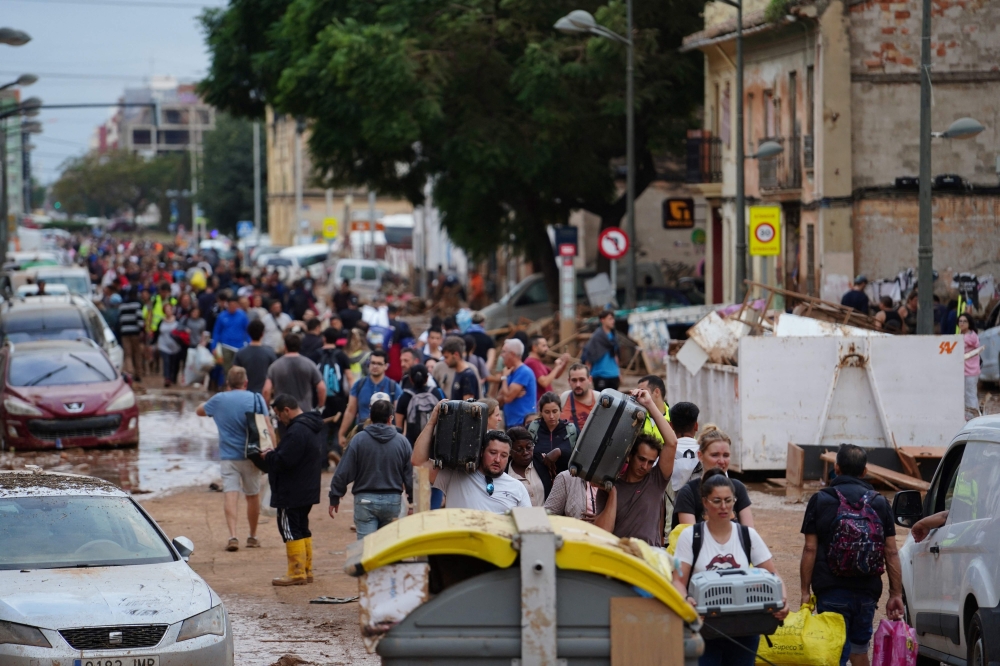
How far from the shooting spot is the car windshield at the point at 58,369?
19578 mm

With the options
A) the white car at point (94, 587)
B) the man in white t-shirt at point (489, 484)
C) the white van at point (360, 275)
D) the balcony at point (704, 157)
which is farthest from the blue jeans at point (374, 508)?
the white van at point (360, 275)

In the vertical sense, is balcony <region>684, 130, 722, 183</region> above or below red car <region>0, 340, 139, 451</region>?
above

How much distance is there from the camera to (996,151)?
1124 inches

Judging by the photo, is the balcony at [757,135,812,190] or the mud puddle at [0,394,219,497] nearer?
the mud puddle at [0,394,219,497]

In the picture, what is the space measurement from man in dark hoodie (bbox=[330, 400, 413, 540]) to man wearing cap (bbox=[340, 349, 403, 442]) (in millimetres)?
2787

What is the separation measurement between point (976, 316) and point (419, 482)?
1811cm

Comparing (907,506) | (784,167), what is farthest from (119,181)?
(907,506)

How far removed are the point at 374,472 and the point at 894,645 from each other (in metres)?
4.02

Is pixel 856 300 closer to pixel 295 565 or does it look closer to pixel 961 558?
pixel 295 565

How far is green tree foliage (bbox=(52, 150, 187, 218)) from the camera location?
528ft

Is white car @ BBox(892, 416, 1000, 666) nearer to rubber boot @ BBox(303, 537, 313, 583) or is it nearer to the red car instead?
rubber boot @ BBox(303, 537, 313, 583)

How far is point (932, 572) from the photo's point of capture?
8.30 m

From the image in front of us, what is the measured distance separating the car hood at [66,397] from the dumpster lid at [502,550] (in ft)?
46.4

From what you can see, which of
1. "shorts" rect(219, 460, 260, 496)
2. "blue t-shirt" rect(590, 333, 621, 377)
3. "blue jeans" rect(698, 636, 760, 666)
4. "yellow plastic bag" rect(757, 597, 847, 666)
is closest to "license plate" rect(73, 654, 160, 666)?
"blue jeans" rect(698, 636, 760, 666)
